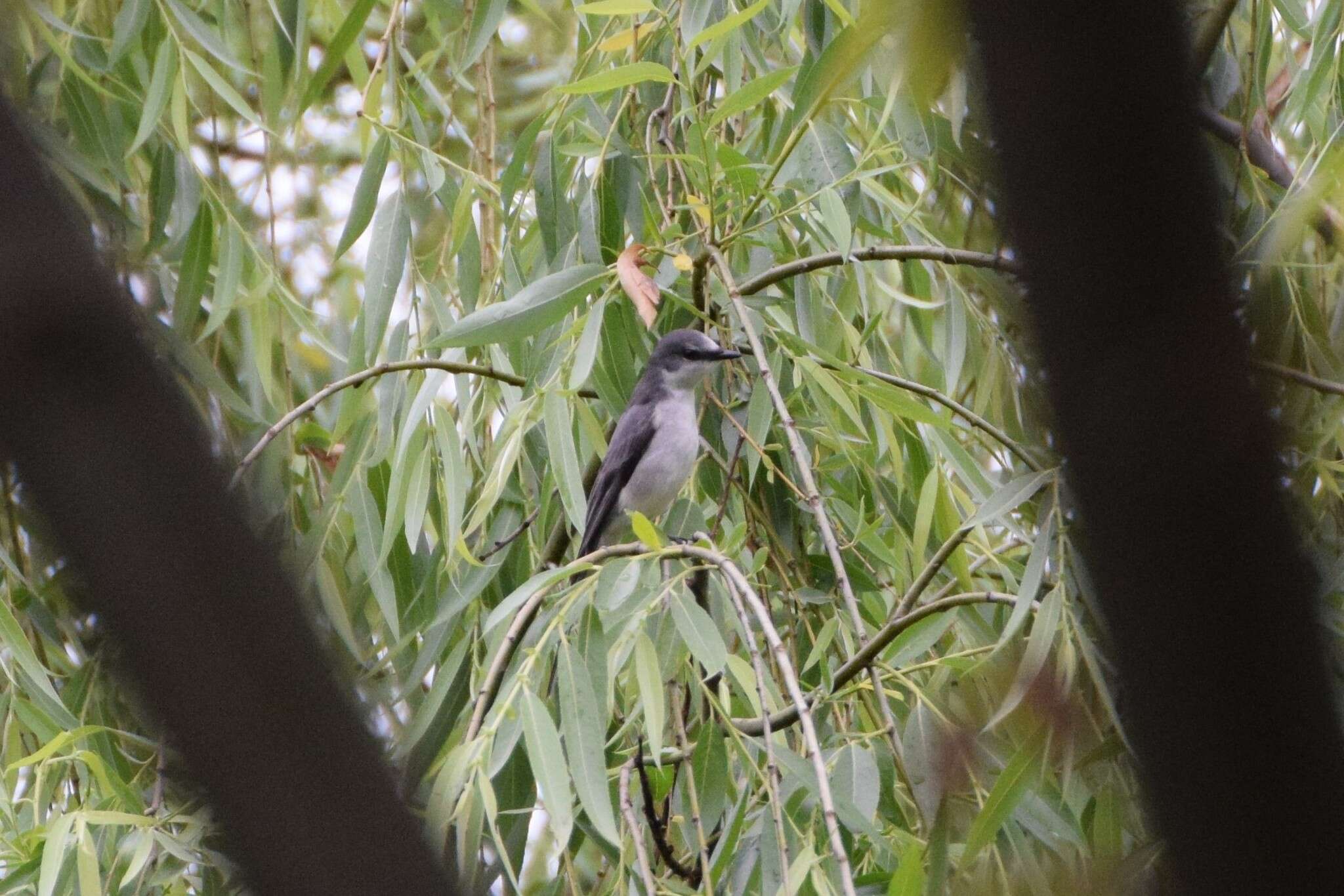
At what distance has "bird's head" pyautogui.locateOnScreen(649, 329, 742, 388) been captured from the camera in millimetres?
2705

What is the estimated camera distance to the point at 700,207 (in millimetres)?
2172

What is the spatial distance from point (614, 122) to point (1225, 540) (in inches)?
79.3

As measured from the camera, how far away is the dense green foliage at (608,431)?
5.94 ft

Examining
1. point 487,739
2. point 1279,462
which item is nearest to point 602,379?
point 487,739

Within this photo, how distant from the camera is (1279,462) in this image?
51cm

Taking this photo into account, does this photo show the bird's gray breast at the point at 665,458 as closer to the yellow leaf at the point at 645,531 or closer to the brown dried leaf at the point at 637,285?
the brown dried leaf at the point at 637,285

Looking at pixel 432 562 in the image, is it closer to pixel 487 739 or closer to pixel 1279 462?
pixel 487 739

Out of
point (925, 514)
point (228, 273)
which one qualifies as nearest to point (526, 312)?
point (925, 514)

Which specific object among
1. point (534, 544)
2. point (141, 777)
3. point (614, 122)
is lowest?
point (141, 777)

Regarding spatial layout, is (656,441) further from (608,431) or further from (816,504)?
(816,504)

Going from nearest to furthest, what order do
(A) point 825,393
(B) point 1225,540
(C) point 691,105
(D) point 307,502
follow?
1. (B) point 1225,540
2. (C) point 691,105
3. (A) point 825,393
4. (D) point 307,502

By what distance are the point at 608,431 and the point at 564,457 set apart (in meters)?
0.94

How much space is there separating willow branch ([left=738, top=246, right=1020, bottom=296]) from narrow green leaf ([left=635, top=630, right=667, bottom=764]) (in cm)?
71

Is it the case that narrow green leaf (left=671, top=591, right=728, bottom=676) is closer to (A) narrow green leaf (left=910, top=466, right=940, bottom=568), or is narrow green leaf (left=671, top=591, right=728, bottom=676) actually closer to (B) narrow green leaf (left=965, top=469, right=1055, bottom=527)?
(B) narrow green leaf (left=965, top=469, right=1055, bottom=527)
